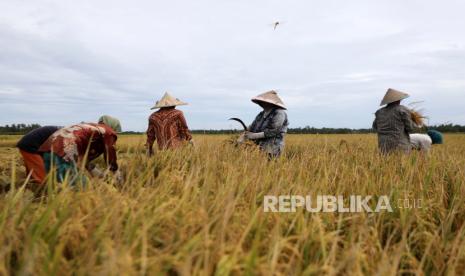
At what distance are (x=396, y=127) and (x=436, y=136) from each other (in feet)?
5.73

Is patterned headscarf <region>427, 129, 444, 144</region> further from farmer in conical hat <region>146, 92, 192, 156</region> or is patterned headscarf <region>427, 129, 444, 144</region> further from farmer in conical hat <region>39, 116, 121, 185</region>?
farmer in conical hat <region>39, 116, 121, 185</region>

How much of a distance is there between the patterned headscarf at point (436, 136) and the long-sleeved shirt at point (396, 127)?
4.54 ft

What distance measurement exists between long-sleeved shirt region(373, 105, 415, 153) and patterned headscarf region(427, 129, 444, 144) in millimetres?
1385

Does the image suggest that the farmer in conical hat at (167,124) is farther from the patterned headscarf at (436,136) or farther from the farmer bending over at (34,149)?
the patterned headscarf at (436,136)

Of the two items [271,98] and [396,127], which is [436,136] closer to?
[396,127]

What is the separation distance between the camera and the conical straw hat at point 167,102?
15.9 ft

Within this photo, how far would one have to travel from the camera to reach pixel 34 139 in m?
4.93

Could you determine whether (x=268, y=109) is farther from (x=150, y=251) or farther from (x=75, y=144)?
(x=150, y=251)

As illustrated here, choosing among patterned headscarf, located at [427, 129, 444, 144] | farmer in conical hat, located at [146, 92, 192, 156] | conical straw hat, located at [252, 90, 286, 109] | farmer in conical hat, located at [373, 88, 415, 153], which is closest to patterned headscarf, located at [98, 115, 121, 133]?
farmer in conical hat, located at [146, 92, 192, 156]

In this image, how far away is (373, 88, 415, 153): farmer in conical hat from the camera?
5.21 meters

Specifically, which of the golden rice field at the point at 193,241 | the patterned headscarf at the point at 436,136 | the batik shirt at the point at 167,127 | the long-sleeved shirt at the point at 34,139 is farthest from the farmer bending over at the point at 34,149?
the patterned headscarf at the point at 436,136

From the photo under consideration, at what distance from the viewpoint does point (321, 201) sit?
1999 mm

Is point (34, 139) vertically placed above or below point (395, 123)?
below

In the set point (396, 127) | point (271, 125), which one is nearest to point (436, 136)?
point (396, 127)
